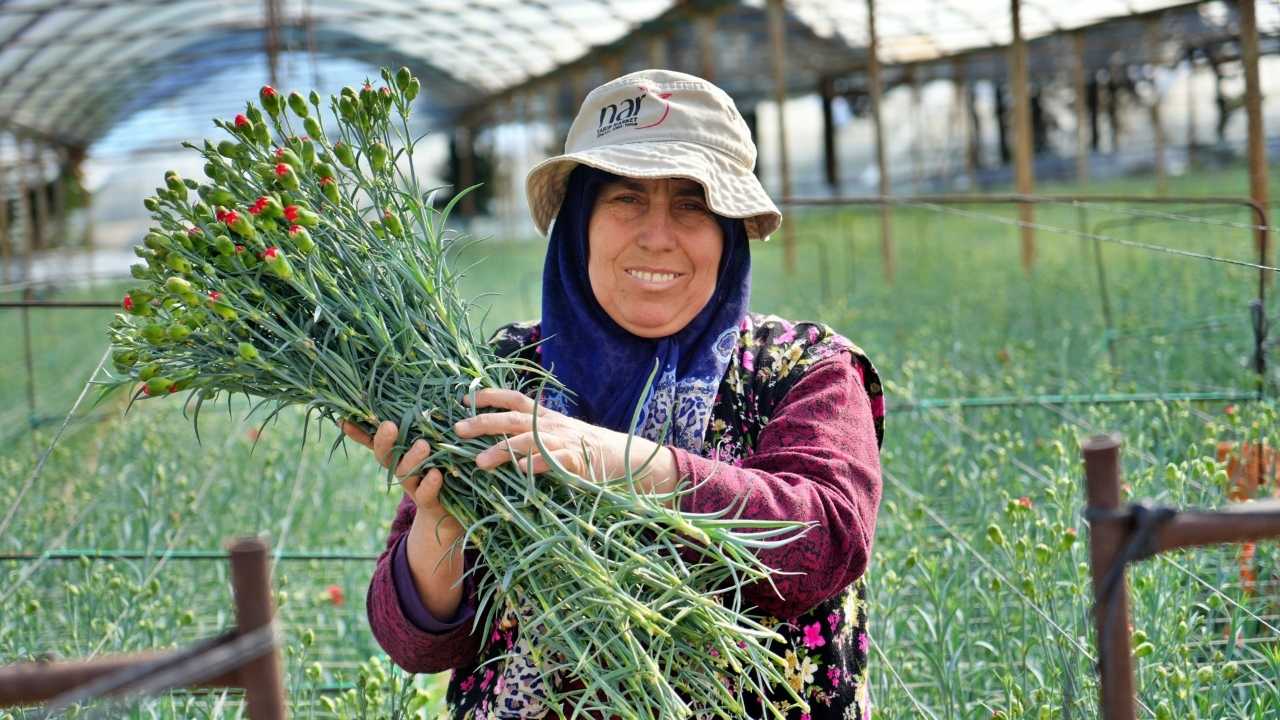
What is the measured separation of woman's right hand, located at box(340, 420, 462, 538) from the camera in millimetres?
1245

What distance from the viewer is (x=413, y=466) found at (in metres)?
1.25

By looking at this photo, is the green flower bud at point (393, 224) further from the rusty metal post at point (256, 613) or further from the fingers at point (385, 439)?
the rusty metal post at point (256, 613)

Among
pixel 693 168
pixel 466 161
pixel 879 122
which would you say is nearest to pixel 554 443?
pixel 693 168

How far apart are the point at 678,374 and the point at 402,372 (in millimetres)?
336

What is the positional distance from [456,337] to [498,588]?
10.9 inches

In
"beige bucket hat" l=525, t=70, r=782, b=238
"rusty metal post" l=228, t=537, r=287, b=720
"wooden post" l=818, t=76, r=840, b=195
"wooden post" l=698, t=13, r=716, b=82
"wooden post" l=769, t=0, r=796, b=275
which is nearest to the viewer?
"rusty metal post" l=228, t=537, r=287, b=720

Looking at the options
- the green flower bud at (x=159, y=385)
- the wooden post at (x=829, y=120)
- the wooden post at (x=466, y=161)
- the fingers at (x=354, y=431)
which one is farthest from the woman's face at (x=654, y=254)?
the wooden post at (x=466, y=161)

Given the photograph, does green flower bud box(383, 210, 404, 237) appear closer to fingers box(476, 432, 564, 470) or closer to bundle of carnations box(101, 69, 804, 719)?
bundle of carnations box(101, 69, 804, 719)

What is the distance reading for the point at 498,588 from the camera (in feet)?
4.38

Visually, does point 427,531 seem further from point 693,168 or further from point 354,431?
point 693,168

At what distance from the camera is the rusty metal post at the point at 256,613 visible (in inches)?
30.4

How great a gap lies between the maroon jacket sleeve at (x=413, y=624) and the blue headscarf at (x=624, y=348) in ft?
0.79

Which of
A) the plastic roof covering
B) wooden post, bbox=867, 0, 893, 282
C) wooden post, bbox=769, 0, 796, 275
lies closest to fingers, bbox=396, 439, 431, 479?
wooden post, bbox=867, 0, 893, 282

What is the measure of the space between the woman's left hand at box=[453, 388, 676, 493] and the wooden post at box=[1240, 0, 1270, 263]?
2.98 metres
